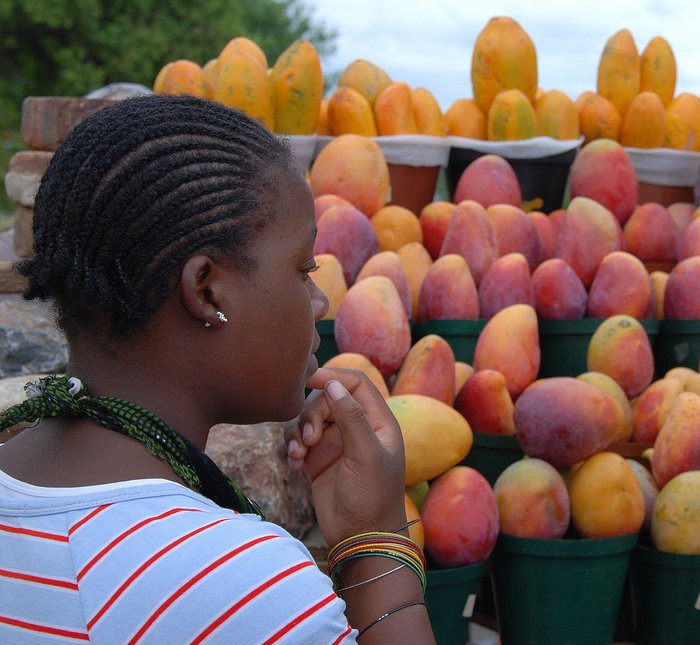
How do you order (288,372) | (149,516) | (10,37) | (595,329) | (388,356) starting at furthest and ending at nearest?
(10,37) → (595,329) → (388,356) → (288,372) → (149,516)

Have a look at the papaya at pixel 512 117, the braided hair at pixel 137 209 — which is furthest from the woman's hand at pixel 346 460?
the papaya at pixel 512 117

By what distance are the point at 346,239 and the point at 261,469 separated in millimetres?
915

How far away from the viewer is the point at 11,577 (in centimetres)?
79

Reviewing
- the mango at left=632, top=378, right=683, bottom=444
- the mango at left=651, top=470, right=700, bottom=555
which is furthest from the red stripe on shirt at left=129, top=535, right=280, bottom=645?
the mango at left=632, top=378, right=683, bottom=444

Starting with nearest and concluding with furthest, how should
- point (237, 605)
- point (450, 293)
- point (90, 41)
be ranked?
point (237, 605) < point (450, 293) < point (90, 41)

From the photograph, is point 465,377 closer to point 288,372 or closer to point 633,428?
point 633,428

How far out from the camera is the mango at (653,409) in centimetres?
221

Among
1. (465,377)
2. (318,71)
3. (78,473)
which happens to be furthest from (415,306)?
(78,473)

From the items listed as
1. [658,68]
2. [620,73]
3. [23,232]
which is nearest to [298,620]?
[23,232]

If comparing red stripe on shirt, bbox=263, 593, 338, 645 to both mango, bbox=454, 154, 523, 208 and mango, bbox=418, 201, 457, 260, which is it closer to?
mango, bbox=418, 201, 457, 260

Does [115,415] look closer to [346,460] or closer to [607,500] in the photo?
[346,460]

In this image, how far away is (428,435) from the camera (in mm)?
1849

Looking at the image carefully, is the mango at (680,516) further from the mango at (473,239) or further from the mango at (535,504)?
the mango at (473,239)

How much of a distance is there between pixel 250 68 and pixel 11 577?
2454 mm
